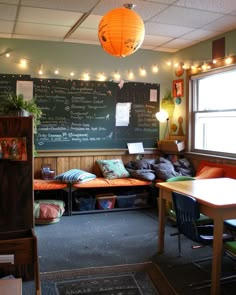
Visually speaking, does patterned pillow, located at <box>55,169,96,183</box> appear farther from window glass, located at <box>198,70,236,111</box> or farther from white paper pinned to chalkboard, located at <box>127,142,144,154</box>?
window glass, located at <box>198,70,236,111</box>

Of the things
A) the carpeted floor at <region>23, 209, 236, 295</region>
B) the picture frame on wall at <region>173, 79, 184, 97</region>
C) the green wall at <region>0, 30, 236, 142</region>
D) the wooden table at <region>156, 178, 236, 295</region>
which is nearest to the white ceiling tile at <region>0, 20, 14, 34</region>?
the green wall at <region>0, 30, 236, 142</region>

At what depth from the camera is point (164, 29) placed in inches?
173

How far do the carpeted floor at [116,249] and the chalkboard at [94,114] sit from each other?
4.33 ft

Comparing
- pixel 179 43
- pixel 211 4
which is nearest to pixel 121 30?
pixel 211 4

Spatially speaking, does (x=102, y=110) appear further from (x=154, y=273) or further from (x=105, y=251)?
(x=154, y=273)

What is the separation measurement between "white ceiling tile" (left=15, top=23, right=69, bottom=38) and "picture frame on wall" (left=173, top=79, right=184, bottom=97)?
206 centimetres

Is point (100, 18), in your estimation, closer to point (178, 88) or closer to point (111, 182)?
point (178, 88)

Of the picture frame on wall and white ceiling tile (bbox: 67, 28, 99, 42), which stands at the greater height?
white ceiling tile (bbox: 67, 28, 99, 42)

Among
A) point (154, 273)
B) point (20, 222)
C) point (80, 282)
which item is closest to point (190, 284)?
point (154, 273)

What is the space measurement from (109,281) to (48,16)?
3.06 meters

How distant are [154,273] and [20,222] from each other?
128 cm

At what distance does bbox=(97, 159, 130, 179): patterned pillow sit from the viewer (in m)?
5.06

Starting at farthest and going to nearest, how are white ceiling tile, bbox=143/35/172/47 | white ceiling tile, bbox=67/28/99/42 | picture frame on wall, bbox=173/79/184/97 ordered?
picture frame on wall, bbox=173/79/184/97, white ceiling tile, bbox=143/35/172/47, white ceiling tile, bbox=67/28/99/42

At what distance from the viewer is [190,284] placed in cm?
270
